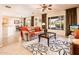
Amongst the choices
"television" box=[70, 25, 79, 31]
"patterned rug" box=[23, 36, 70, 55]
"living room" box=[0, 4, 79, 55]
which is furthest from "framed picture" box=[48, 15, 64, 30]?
"patterned rug" box=[23, 36, 70, 55]

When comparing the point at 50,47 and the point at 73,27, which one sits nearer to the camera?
the point at 73,27

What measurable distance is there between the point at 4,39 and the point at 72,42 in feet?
4.27

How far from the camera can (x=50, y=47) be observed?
6.63ft

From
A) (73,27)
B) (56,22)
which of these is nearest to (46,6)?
(56,22)

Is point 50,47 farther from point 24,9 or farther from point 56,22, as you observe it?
point 24,9

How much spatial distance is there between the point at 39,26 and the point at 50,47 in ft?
1.57

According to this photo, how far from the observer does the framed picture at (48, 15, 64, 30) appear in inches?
77.6

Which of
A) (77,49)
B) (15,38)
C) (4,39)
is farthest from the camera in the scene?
(15,38)

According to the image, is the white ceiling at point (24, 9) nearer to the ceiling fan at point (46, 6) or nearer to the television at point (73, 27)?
the ceiling fan at point (46, 6)

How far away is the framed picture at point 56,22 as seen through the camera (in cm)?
197

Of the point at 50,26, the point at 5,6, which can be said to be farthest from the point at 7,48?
the point at 50,26

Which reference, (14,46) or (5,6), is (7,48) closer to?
(14,46)

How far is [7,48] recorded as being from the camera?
1.90 m

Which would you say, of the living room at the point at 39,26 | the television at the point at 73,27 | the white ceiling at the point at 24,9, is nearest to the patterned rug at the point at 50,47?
the living room at the point at 39,26
